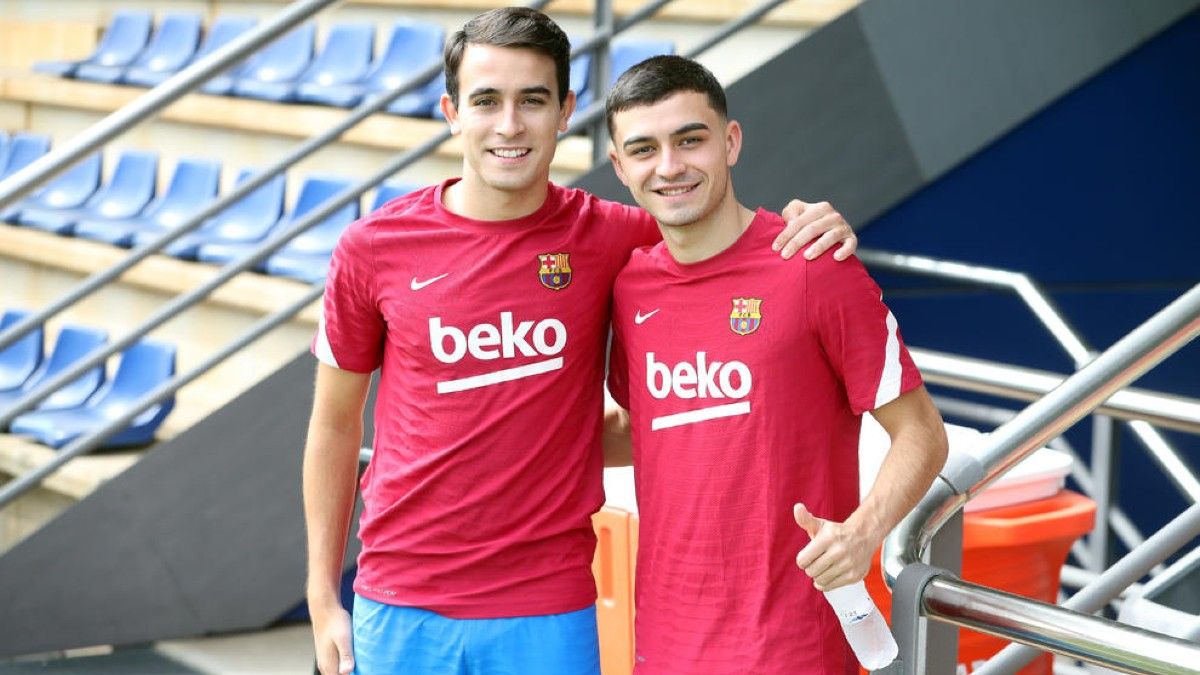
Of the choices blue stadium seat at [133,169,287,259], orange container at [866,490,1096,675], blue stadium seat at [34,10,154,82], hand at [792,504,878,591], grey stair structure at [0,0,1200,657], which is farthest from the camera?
blue stadium seat at [34,10,154,82]

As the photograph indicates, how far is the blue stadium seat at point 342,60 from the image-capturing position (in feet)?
21.9

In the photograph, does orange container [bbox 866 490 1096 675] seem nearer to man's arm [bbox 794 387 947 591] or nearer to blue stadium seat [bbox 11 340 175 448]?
man's arm [bbox 794 387 947 591]

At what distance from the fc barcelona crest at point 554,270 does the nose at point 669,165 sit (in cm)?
24

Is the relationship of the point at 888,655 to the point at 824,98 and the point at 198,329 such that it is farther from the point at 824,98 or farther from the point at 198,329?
the point at 198,329

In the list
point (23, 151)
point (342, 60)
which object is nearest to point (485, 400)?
point (342, 60)

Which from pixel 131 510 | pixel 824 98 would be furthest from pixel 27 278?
pixel 824 98

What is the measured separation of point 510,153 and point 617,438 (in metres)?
0.47

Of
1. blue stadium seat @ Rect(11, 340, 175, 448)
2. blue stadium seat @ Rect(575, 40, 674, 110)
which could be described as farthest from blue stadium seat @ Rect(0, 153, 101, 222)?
blue stadium seat @ Rect(575, 40, 674, 110)

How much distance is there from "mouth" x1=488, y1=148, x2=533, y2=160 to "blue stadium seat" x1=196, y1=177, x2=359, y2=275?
Result: 10.8 ft

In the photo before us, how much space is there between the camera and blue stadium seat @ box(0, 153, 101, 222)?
7113mm

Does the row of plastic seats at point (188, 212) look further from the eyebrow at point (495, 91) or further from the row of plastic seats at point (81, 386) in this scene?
the eyebrow at point (495, 91)

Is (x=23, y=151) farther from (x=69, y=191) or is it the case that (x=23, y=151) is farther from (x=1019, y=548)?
(x=1019, y=548)

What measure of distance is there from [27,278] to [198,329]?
48.5 inches

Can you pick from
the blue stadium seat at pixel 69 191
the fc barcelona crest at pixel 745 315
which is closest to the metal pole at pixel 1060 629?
the fc barcelona crest at pixel 745 315
